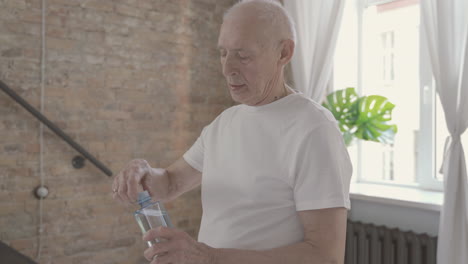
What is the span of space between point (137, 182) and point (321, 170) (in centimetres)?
54

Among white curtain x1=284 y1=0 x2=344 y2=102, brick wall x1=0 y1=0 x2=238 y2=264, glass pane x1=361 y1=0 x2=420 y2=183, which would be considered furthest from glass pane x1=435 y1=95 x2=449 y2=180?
brick wall x1=0 y1=0 x2=238 y2=264

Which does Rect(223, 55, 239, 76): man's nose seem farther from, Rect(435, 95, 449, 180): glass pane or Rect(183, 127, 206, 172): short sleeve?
Rect(435, 95, 449, 180): glass pane

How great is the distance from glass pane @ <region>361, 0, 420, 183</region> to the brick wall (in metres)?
1.27

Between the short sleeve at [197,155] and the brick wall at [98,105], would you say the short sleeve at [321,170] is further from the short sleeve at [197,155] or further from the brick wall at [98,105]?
the brick wall at [98,105]

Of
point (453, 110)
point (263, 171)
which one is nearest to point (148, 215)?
point (263, 171)

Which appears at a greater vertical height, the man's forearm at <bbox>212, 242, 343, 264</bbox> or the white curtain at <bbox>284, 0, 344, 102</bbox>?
the white curtain at <bbox>284, 0, 344, 102</bbox>

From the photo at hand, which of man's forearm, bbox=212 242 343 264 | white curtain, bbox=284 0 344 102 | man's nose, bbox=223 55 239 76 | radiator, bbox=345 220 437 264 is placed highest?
white curtain, bbox=284 0 344 102

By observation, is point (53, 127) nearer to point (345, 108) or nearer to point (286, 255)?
point (345, 108)

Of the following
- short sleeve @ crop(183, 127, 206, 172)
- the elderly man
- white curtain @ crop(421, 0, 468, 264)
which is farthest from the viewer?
white curtain @ crop(421, 0, 468, 264)

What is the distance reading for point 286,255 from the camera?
1.04 meters

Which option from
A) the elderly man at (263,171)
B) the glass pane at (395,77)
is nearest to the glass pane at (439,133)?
the glass pane at (395,77)

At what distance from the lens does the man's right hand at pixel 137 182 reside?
1.30 m

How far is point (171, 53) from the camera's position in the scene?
362 cm

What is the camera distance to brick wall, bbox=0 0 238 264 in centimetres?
291
